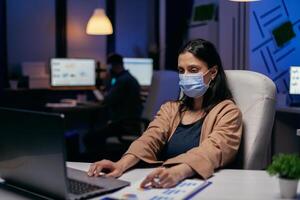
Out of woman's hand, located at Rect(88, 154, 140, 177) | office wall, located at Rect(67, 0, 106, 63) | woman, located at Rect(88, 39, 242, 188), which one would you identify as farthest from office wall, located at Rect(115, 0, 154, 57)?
woman's hand, located at Rect(88, 154, 140, 177)

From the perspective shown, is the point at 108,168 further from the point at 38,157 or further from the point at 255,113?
the point at 255,113

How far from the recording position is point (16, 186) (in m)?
1.52

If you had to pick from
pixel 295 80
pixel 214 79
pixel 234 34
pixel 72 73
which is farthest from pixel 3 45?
pixel 214 79

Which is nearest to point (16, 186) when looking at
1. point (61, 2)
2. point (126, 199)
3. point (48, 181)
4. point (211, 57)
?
point (48, 181)

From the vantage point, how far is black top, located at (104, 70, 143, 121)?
4.80 metres

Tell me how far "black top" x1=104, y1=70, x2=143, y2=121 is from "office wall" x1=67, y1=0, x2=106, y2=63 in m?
1.53

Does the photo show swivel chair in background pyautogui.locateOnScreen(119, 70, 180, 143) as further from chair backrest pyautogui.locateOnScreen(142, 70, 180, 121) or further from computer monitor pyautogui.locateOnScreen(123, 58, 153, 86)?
computer monitor pyautogui.locateOnScreen(123, 58, 153, 86)

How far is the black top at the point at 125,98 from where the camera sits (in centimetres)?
480

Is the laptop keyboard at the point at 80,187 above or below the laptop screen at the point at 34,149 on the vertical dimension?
below

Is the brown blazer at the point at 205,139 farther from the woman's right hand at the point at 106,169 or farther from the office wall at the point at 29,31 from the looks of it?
the office wall at the point at 29,31

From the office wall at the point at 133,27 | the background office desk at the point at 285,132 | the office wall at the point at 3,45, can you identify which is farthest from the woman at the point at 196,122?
the office wall at the point at 133,27

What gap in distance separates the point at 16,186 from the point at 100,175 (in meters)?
0.29

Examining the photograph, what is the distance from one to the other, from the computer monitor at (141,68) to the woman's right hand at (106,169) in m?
4.36

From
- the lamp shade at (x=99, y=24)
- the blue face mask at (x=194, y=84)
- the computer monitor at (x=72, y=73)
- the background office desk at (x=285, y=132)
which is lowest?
the background office desk at (x=285, y=132)
